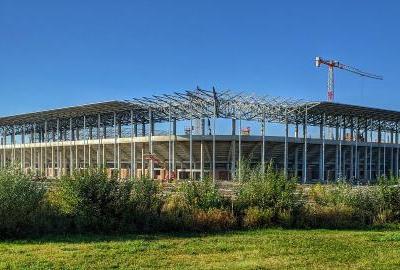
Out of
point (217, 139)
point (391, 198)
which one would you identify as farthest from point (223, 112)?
point (391, 198)

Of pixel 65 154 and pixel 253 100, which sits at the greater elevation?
pixel 253 100

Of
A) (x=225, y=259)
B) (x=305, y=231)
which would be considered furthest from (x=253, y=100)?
(x=225, y=259)

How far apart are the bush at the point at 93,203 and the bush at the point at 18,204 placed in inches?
28.9

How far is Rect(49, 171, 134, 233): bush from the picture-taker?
15.5 meters

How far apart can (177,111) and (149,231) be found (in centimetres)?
4062

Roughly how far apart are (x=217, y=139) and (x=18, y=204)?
40157mm

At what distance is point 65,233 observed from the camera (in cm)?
1512

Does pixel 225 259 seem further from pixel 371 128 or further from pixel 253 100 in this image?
pixel 371 128

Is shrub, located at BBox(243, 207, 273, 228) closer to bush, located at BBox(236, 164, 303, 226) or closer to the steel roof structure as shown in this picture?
bush, located at BBox(236, 164, 303, 226)

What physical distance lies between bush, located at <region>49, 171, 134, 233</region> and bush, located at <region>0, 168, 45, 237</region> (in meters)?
0.73

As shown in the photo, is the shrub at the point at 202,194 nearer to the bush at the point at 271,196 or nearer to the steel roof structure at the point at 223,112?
the bush at the point at 271,196

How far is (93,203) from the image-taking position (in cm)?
1589

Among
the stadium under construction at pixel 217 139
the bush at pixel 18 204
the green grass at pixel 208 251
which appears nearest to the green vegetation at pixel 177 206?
the bush at pixel 18 204

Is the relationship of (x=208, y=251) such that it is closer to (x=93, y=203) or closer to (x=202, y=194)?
(x=93, y=203)
